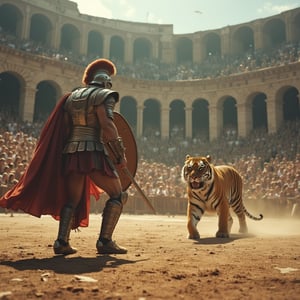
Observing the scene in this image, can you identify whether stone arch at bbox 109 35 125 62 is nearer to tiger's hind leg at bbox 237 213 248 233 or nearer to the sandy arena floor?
tiger's hind leg at bbox 237 213 248 233

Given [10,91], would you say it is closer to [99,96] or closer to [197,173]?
[197,173]

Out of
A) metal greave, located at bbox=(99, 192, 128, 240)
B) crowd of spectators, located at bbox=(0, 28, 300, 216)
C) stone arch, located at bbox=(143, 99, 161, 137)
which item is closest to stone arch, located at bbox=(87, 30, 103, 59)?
crowd of spectators, located at bbox=(0, 28, 300, 216)

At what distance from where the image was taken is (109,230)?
4.16m

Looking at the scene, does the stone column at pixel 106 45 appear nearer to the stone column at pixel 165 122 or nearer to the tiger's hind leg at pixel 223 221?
the stone column at pixel 165 122

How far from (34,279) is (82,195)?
2016 millimetres

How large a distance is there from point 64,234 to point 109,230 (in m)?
0.55

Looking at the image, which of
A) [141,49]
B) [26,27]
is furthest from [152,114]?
[26,27]

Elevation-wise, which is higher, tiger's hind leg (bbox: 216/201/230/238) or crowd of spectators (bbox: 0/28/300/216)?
crowd of spectators (bbox: 0/28/300/216)

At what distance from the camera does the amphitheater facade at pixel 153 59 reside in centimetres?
2911

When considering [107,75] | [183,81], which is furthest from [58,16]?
[107,75]

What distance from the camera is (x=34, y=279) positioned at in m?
2.64

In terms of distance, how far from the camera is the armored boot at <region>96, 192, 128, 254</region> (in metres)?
4.08

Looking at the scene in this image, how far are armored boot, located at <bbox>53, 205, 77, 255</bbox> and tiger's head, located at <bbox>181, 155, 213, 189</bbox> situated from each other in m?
2.74

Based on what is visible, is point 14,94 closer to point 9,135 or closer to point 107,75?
point 9,135
